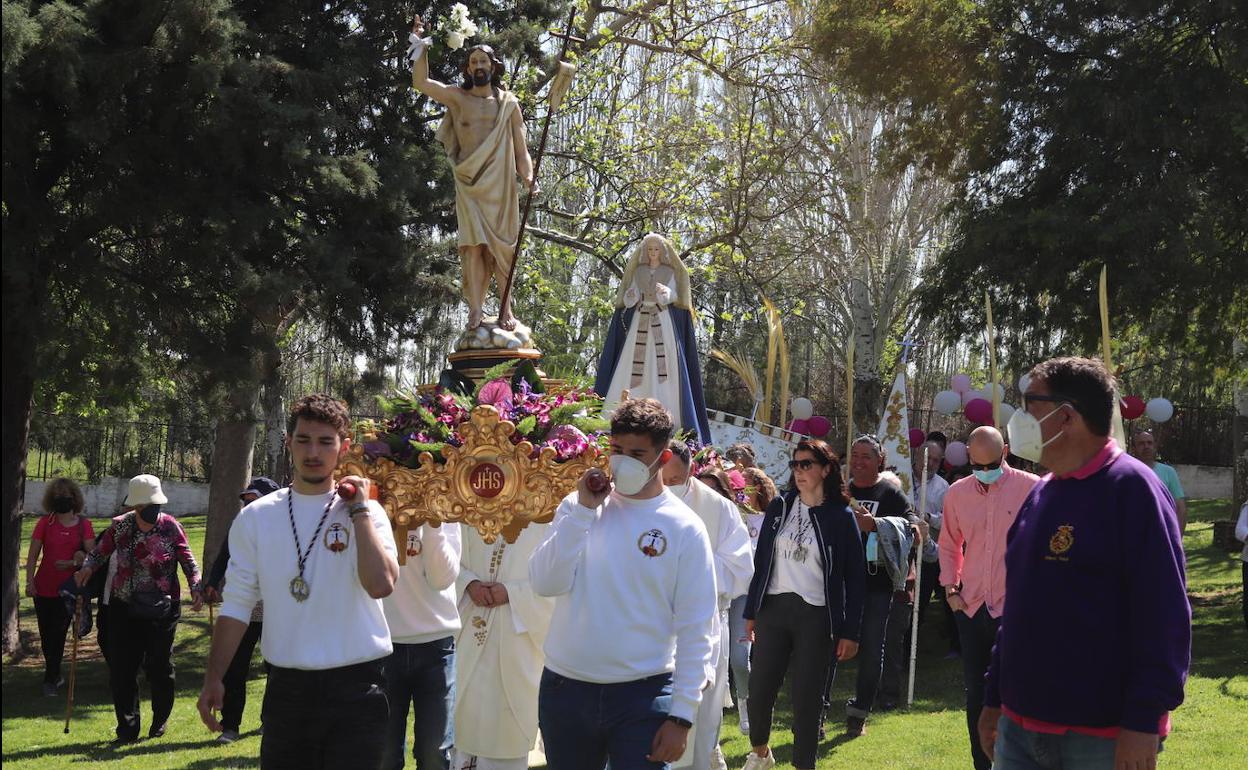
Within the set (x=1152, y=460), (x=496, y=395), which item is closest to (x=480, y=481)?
(x=496, y=395)

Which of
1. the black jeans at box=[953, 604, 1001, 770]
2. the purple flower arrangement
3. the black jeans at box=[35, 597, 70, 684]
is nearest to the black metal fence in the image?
the black jeans at box=[35, 597, 70, 684]

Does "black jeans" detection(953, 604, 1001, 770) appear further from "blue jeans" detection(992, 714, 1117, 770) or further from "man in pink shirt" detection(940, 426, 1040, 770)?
"blue jeans" detection(992, 714, 1117, 770)

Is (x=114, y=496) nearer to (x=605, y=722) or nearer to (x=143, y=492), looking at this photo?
(x=143, y=492)

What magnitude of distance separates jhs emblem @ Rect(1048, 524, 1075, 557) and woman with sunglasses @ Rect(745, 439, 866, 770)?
346cm

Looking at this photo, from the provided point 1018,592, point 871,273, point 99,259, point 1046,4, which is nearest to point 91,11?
point 99,259

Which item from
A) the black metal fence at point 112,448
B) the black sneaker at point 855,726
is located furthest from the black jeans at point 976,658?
the black metal fence at point 112,448

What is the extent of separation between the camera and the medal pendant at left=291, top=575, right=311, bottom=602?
485 centimetres

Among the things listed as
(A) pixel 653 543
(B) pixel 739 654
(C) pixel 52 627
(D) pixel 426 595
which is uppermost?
(A) pixel 653 543

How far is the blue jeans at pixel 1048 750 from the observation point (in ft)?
13.5

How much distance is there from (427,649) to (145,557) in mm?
4126

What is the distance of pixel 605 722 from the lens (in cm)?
477

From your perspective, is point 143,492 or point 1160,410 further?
point 1160,410

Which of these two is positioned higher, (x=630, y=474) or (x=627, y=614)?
(x=630, y=474)

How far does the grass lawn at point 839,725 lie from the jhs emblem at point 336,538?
3.47 meters
